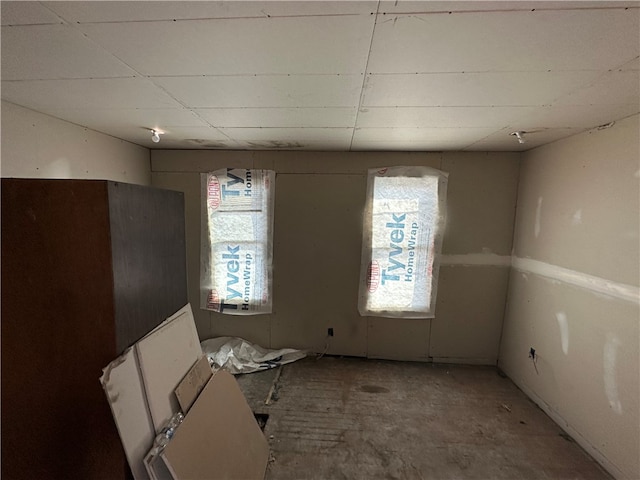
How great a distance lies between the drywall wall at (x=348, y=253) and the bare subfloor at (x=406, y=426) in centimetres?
33

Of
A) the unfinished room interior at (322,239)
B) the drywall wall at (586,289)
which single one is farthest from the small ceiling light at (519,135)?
the drywall wall at (586,289)

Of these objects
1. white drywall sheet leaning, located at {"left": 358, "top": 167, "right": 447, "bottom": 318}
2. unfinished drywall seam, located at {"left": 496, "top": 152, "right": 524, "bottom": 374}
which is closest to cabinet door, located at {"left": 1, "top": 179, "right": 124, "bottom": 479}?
white drywall sheet leaning, located at {"left": 358, "top": 167, "right": 447, "bottom": 318}

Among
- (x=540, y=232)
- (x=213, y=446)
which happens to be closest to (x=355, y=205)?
(x=540, y=232)

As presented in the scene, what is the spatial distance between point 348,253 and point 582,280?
1974 millimetres

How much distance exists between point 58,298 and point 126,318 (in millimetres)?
239

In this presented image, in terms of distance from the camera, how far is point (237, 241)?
A: 3182 mm

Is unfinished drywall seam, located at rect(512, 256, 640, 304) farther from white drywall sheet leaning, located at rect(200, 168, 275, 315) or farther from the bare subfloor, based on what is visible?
white drywall sheet leaning, located at rect(200, 168, 275, 315)

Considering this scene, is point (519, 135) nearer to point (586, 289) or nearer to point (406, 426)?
point (586, 289)

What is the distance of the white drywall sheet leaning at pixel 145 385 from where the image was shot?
107 cm

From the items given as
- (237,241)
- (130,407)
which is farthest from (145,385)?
(237,241)

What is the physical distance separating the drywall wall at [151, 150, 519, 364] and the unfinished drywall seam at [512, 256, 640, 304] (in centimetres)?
34

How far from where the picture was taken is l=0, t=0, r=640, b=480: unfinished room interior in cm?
103

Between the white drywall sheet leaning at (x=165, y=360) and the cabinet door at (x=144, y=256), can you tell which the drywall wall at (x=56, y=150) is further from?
the white drywall sheet leaning at (x=165, y=360)

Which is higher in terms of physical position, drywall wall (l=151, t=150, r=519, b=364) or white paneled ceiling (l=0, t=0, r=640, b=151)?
white paneled ceiling (l=0, t=0, r=640, b=151)
